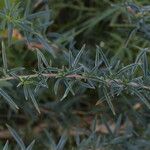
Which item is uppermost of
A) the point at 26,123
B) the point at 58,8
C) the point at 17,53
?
the point at 58,8

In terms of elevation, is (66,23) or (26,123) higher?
(66,23)

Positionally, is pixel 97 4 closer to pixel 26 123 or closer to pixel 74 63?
pixel 26 123

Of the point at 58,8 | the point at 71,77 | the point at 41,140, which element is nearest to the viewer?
the point at 71,77

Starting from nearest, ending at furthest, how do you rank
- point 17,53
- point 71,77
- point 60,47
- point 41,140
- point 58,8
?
point 71,77
point 60,47
point 41,140
point 17,53
point 58,8

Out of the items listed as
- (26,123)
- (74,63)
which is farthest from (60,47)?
(26,123)

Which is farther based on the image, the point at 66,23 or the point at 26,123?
the point at 66,23

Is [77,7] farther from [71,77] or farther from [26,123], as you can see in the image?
[71,77]

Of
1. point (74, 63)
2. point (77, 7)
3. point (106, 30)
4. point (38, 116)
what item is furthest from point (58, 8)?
point (74, 63)
